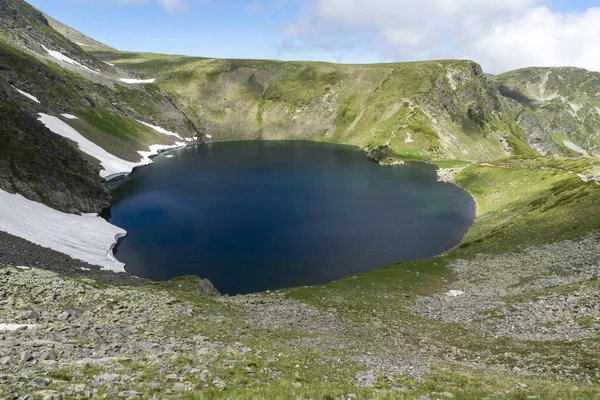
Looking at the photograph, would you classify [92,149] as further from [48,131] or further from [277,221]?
[277,221]

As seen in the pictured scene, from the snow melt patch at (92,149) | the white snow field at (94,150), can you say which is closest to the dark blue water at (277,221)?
the white snow field at (94,150)

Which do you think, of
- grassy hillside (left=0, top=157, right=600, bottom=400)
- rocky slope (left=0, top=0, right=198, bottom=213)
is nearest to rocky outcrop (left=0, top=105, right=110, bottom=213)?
rocky slope (left=0, top=0, right=198, bottom=213)

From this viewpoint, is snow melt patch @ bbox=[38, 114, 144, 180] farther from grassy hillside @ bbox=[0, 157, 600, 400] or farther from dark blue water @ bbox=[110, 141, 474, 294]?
grassy hillside @ bbox=[0, 157, 600, 400]

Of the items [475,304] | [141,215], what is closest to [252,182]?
[141,215]

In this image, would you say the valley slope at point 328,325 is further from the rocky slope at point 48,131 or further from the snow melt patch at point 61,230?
the snow melt patch at point 61,230

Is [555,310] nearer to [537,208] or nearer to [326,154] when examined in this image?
[537,208]
